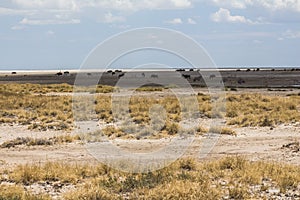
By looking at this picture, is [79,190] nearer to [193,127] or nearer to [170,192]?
[170,192]

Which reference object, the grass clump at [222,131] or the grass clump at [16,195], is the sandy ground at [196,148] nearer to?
the grass clump at [222,131]

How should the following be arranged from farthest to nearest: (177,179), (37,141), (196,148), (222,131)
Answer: (222,131) < (37,141) < (196,148) < (177,179)

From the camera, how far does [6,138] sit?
19703 millimetres

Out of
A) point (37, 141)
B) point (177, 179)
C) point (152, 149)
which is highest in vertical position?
point (177, 179)

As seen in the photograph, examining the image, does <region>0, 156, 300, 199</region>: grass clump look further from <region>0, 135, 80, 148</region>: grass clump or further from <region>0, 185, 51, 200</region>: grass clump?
<region>0, 135, 80, 148</region>: grass clump

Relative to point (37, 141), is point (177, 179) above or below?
above

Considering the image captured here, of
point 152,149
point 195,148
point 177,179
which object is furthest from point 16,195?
point 195,148

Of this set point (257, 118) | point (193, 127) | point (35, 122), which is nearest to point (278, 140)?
point (193, 127)

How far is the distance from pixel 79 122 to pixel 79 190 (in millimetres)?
13925

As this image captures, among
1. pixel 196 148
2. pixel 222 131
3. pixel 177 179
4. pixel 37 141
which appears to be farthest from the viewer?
pixel 222 131

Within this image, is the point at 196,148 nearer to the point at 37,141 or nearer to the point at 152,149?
the point at 152,149

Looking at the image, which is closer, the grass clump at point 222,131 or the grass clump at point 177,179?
the grass clump at point 177,179

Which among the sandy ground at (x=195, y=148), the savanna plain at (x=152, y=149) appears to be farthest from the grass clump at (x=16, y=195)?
the sandy ground at (x=195, y=148)

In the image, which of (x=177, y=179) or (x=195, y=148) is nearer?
(x=177, y=179)
